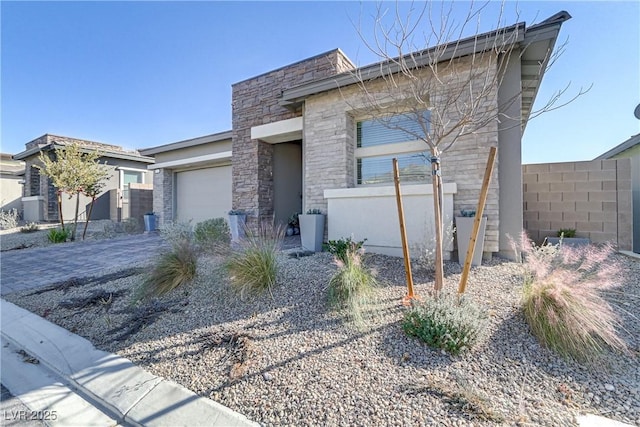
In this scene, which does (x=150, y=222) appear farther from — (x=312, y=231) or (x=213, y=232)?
(x=312, y=231)

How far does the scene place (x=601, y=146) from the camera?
377 inches

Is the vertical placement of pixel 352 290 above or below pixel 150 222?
below

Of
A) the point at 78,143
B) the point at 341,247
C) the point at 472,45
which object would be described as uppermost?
the point at 78,143

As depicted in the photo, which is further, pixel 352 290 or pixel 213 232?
pixel 213 232

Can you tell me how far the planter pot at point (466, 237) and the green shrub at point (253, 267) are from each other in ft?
10.4

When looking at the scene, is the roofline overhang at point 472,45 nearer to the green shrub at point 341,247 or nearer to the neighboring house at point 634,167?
the green shrub at point 341,247

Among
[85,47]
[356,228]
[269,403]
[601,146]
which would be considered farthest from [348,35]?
[601,146]

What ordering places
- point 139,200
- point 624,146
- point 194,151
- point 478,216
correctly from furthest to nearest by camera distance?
point 139,200
point 194,151
point 624,146
point 478,216

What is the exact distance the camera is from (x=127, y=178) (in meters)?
15.6

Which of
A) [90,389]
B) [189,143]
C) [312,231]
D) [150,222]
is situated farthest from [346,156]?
[150,222]

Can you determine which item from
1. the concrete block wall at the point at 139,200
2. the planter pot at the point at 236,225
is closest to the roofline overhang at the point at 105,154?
the concrete block wall at the point at 139,200

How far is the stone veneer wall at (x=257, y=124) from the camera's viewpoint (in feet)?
26.0

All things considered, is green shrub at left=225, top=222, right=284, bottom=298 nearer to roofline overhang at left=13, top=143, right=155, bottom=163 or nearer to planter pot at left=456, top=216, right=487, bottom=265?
planter pot at left=456, top=216, right=487, bottom=265

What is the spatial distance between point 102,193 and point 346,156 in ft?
50.6
